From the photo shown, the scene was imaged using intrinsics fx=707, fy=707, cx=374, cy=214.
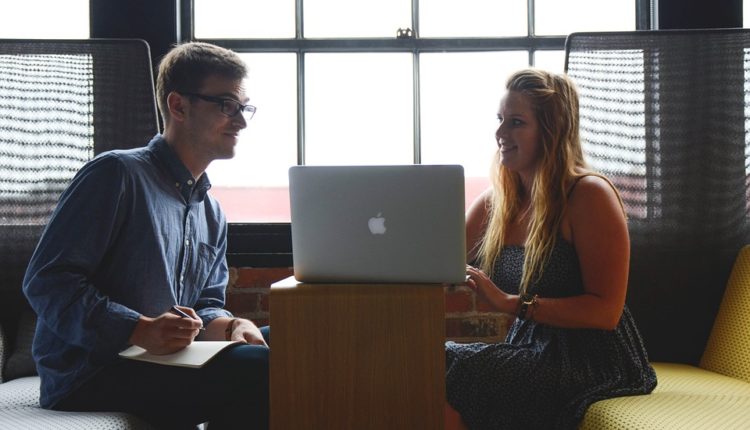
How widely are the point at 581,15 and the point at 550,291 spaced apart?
107cm

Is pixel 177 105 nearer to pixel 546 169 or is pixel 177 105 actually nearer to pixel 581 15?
pixel 546 169

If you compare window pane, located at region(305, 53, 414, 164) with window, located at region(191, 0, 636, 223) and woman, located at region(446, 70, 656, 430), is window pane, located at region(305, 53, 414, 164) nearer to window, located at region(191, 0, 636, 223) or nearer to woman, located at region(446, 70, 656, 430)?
window, located at region(191, 0, 636, 223)

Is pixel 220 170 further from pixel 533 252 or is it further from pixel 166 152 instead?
pixel 533 252

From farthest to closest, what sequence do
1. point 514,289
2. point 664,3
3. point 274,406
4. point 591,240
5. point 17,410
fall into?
point 664,3
point 514,289
point 591,240
point 17,410
point 274,406

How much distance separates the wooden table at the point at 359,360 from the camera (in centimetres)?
131

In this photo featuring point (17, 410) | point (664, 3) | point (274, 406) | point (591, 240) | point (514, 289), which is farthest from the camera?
point (664, 3)

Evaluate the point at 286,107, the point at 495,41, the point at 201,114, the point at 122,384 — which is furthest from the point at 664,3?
the point at 122,384

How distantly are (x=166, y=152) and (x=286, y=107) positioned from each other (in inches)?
28.2

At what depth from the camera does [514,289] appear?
69.0 inches

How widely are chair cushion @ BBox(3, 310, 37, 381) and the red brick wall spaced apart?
57 centimetres

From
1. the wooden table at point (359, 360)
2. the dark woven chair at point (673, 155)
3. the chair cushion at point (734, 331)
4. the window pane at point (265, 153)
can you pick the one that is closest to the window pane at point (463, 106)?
the dark woven chair at point (673, 155)

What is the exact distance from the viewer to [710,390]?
1.61 metres

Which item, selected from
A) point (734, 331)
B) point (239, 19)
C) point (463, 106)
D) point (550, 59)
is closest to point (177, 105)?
point (239, 19)

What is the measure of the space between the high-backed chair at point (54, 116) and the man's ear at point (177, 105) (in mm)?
365
